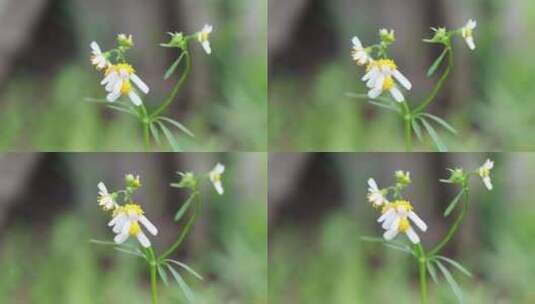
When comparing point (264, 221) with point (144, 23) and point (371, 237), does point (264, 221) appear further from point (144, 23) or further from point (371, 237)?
point (144, 23)

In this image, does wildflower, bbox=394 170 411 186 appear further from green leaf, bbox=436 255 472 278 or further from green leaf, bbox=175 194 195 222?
green leaf, bbox=175 194 195 222

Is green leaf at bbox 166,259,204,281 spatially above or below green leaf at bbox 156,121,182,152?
below

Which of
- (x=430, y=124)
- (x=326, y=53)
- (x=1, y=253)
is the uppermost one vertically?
(x=326, y=53)

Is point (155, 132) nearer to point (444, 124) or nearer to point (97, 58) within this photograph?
point (97, 58)

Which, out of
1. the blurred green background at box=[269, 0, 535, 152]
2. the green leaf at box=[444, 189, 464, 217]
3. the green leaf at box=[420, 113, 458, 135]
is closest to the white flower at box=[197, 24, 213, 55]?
the blurred green background at box=[269, 0, 535, 152]

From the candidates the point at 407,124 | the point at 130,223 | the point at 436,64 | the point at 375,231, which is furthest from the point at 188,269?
the point at 436,64

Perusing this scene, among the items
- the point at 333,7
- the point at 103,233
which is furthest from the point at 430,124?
the point at 103,233
